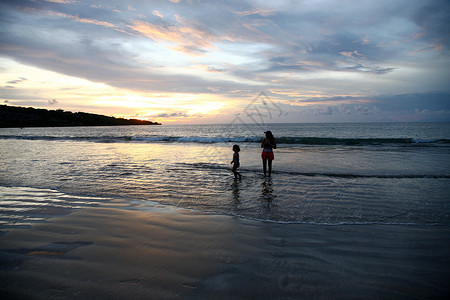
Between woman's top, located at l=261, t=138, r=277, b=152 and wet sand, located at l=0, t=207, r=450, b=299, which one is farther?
woman's top, located at l=261, t=138, r=277, b=152

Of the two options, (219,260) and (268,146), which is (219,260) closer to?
(219,260)

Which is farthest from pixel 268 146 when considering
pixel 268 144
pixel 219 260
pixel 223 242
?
pixel 219 260

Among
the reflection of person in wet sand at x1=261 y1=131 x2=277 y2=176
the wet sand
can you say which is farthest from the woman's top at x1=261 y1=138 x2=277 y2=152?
the wet sand

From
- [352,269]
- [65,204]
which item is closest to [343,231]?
[352,269]

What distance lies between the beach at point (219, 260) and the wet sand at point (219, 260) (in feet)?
0.04

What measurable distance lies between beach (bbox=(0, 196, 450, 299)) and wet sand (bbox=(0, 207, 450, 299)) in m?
0.01

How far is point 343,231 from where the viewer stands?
419cm

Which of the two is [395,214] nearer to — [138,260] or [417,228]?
[417,228]

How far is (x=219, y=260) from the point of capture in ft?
10.4

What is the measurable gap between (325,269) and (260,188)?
488 cm

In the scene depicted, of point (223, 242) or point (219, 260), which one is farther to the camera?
point (223, 242)

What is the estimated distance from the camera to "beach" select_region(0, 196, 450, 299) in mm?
2547

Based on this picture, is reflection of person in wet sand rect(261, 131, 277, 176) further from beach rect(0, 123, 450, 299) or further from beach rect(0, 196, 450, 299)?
beach rect(0, 196, 450, 299)

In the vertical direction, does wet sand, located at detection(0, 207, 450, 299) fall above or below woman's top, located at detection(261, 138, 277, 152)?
below
